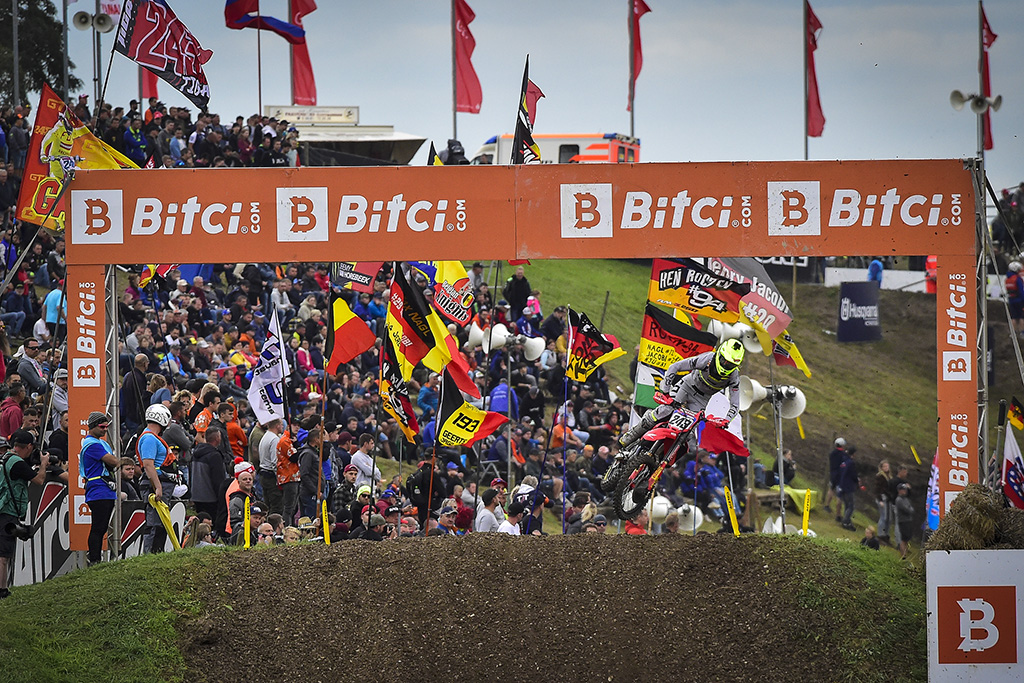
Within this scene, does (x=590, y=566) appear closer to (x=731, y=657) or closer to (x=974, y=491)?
(x=731, y=657)

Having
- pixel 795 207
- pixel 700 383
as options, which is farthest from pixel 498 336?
pixel 795 207

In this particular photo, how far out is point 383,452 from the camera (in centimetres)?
1852

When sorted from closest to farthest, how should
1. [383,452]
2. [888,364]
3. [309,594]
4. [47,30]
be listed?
[309,594]
[383,452]
[47,30]
[888,364]

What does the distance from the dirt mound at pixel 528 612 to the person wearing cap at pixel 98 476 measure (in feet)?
4.60

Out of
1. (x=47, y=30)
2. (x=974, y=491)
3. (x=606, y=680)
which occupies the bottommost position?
(x=606, y=680)

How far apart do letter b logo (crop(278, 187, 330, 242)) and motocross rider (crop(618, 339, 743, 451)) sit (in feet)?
12.8

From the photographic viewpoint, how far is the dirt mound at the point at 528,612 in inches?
383

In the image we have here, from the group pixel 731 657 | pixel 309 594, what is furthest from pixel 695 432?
pixel 309 594

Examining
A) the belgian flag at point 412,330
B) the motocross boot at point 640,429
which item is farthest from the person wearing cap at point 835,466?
the belgian flag at point 412,330

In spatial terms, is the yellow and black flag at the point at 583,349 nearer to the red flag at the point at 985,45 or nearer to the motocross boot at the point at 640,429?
the motocross boot at the point at 640,429

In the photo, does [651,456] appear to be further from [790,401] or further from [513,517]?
[790,401]

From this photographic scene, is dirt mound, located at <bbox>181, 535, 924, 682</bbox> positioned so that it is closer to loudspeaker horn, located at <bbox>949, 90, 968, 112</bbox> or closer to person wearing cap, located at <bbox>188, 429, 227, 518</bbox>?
person wearing cap, located at <bbox>188, 429, 227, 518</bbox>

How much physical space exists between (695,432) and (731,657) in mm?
2813

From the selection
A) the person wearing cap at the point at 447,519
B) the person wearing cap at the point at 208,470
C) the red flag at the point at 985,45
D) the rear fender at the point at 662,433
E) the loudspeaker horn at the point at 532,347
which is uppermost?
the red flag at the point at 985,45
